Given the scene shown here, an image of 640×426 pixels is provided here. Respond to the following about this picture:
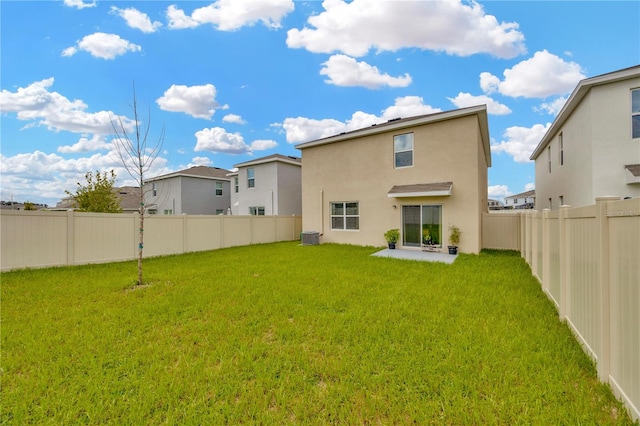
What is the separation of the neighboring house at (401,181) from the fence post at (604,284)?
8644mm

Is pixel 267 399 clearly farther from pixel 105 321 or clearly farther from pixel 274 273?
pixel 274 273

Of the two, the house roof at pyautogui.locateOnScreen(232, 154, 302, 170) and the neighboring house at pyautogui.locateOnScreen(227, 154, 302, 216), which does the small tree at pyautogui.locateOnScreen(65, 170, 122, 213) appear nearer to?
the neighboring house at pyautogui.locateOnScreen(227, 154, 302, 216)

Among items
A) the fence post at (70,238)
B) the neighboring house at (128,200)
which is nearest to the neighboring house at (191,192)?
the neighboring house at (128,200)

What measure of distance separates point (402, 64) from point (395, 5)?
308 centimetres

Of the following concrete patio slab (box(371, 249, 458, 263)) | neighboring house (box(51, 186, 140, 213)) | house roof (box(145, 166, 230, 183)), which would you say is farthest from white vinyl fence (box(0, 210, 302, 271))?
neighboring house (box(51, 186, 140, 213))

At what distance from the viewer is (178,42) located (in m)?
10.0

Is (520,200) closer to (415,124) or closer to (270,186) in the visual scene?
(415,124)

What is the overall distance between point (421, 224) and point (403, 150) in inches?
144

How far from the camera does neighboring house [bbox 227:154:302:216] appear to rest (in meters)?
19.8

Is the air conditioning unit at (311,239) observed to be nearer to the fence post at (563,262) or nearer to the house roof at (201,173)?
the fence post at (563,262)

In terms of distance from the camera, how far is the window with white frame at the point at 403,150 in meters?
12.8

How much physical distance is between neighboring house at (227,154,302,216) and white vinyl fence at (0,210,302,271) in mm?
5072

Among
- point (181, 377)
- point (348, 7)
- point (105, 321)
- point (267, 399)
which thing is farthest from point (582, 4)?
point (105, 321)

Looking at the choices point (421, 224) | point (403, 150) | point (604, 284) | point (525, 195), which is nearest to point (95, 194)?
point (403, 150)
